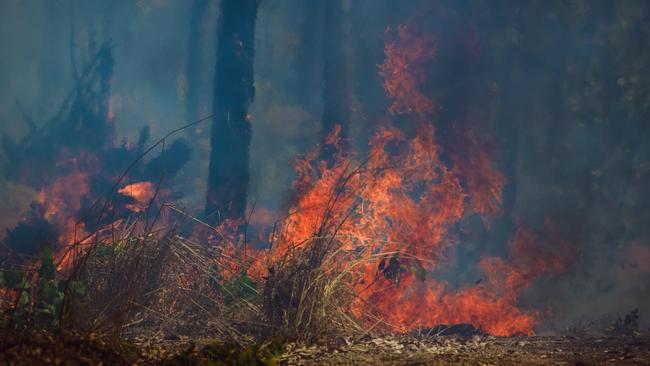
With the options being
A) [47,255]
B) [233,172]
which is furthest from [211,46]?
[47,255]

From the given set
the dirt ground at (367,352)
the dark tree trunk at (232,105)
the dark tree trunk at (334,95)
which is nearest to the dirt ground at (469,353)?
the dirt ground at (367,352)

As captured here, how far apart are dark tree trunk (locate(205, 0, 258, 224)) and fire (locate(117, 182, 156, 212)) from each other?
1812mm

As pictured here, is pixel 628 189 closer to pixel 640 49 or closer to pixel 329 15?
pixel 640 49

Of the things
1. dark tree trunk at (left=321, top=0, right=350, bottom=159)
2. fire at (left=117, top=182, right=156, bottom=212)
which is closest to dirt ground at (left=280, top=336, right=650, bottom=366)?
fire at (left=117, top=182, right=156, bottom=212)

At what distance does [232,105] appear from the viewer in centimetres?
976

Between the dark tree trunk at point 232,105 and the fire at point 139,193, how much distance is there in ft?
5.94

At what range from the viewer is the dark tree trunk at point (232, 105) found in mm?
9711

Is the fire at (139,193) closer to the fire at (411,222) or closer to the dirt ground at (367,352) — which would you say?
the fire at (411,222)

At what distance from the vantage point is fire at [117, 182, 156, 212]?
10.4 meters

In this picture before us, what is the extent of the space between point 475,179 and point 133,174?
9366mm

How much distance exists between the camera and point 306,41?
26547 millimetres

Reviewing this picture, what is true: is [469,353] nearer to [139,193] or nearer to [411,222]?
[411,222]

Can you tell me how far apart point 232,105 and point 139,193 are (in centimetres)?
376

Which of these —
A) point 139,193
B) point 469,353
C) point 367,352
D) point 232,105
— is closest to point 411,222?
point 232,105
